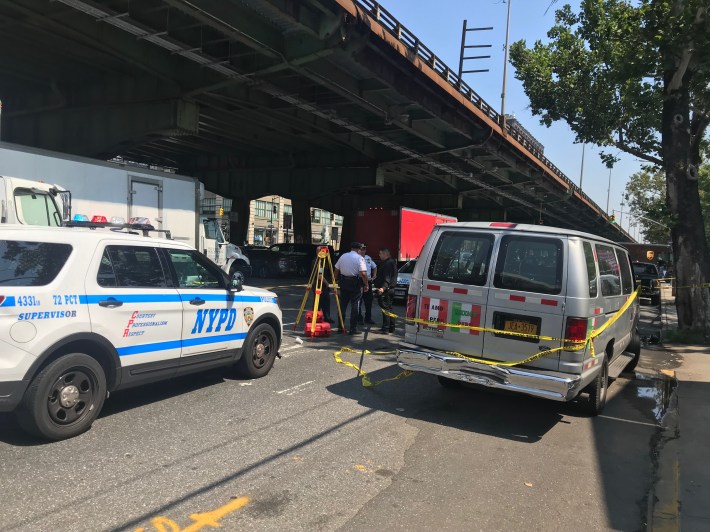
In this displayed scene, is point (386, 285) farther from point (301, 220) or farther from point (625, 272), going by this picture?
point (301, 220)

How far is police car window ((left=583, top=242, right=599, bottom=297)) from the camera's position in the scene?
5.58 meters

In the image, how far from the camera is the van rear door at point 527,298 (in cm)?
541

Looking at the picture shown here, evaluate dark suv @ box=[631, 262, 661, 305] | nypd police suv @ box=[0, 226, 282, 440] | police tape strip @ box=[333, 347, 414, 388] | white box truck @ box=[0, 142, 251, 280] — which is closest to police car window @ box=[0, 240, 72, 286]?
nypd police suv @ box=[0, 226, 282, 440]

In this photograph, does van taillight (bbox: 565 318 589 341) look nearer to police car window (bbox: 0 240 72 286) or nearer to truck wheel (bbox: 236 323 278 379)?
truck wheel (bbox: 236 323 278 379)

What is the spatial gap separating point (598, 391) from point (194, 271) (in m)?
4.70

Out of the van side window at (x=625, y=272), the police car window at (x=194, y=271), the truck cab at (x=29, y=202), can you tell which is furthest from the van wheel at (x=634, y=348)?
the truck cab at (x=29, y=202)

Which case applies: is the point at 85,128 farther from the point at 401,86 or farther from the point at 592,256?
the point at 592,256

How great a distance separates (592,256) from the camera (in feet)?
19.3

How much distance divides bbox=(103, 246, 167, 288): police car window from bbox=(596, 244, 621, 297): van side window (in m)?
4.75

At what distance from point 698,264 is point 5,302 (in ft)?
43.3

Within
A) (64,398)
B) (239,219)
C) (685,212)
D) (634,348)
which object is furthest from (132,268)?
(239,219)

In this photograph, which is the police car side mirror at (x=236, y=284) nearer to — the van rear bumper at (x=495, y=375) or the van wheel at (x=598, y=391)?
the van rear bumper at (x=495, y=375)

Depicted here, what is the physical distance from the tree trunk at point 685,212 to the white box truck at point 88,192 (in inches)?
399

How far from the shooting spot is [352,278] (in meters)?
10.6
